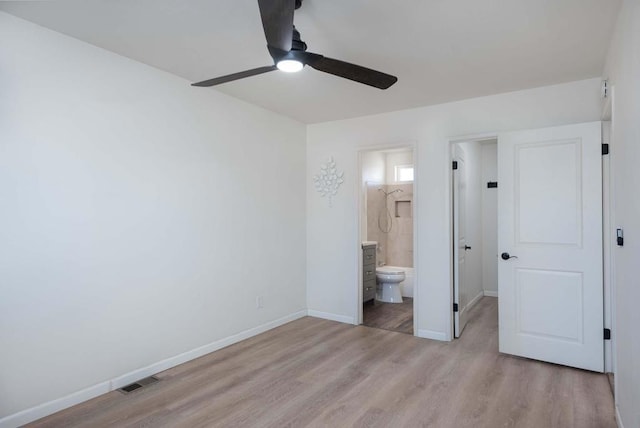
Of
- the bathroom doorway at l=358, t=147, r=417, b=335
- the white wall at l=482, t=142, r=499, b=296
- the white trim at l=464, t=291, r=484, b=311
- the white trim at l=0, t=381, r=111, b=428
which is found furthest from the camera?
the white wall at l=482, t=142, r=499, b=296

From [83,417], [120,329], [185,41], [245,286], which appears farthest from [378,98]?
[83,417]

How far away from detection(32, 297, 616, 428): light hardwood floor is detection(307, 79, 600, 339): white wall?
0.75 meters

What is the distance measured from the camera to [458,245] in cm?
420

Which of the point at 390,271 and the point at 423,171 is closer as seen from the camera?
the point at 423,171

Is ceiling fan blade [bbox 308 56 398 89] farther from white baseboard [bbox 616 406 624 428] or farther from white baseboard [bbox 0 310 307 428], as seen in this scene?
white baseboard [bbox 0 310 307 428]

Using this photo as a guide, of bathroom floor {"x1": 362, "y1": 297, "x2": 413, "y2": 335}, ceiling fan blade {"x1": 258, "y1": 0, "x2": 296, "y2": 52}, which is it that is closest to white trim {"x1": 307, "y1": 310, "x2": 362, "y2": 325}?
bathroom floor {"x1": 362, "y1": 297, "x2": 413, "y2": 335}

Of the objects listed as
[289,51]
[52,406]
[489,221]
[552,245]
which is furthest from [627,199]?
[489,221]

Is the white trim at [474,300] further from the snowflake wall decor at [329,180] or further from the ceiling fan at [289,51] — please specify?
the ceiling fan at [289,51]

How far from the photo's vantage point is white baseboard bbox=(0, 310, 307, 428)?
2369 mm

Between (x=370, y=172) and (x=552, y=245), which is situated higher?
(x=370, y=172)

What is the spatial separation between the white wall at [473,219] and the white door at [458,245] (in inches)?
15.5

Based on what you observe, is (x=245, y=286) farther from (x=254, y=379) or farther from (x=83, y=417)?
(x=83, y=417)

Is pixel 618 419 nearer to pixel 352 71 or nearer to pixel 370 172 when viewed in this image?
pixel 352 71

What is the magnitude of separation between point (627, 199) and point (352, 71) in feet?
5.47
